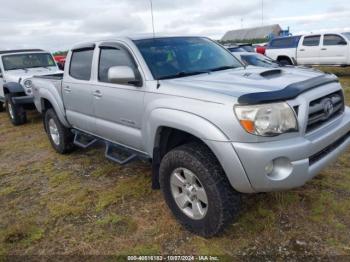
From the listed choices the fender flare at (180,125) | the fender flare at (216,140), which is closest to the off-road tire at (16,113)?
the fender flare at (180,125)

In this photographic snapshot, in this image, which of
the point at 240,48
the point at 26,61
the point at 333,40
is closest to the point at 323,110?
the point at 26,61

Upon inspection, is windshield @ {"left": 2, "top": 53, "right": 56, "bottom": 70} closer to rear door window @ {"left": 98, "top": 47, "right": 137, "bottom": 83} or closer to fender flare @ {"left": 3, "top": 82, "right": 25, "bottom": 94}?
fender flare @ {"left": 3, "top": 82, "right": 25, "bottom": 94}

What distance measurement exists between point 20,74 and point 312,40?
12079mm

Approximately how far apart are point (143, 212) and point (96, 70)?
182 cm

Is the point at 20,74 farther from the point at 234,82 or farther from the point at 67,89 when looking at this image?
the point at 234,82

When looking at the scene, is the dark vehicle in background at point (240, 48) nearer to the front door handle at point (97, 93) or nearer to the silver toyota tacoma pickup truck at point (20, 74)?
the silver toyota tacoma pickup truck at point (20, 74)

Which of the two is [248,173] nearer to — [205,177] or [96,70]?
[205,177]

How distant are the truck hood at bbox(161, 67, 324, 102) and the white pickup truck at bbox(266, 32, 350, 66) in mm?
12323

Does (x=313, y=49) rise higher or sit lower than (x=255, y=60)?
lower

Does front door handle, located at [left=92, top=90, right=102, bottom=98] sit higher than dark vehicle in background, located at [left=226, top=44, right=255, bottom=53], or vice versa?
front door handle, located at [left=92, top=90, right=102, bottom=98]

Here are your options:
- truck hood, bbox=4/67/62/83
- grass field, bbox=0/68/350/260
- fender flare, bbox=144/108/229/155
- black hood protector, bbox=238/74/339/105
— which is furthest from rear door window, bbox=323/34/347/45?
fender flare, bbox=144/108/229/155

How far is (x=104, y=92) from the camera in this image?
3982 mm

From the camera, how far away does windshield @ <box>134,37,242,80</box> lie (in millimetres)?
3549

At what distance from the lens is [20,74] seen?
→ 8.89 metres
